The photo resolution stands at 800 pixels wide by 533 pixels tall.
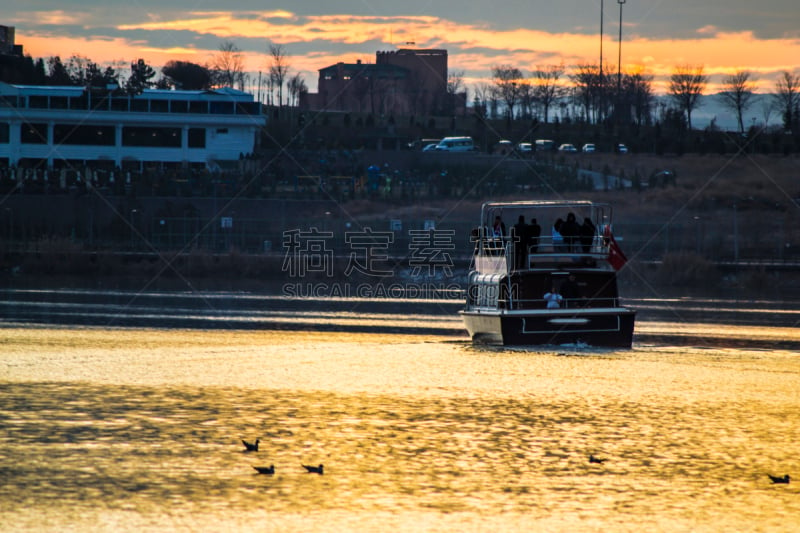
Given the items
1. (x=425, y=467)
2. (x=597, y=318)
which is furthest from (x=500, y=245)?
(x=425, y=467)

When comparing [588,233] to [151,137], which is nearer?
[588,233]

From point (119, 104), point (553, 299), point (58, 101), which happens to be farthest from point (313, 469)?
point (58, 101)

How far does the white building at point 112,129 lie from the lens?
115000 millimetres

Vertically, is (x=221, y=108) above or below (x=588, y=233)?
above

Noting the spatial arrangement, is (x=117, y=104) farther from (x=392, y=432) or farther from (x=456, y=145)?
(x=392, y=432)

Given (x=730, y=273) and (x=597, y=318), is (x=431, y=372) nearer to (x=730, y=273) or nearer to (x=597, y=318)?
(x=597, y=318)

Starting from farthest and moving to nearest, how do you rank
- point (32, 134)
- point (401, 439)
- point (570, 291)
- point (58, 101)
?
point (58, 101) → point (32, 134) → point (570, 291) → point (401, 439)

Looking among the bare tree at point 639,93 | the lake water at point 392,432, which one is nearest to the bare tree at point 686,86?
the bare tree at point 639,93

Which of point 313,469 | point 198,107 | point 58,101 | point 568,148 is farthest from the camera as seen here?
point 568,148

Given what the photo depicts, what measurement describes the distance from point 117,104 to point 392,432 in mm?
99842

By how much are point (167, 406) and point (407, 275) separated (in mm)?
45753

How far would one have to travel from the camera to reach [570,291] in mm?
36406

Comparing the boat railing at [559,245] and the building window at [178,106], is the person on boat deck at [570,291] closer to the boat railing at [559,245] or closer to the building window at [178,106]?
the boat railing at [559,245]

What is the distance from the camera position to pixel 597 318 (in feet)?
119
